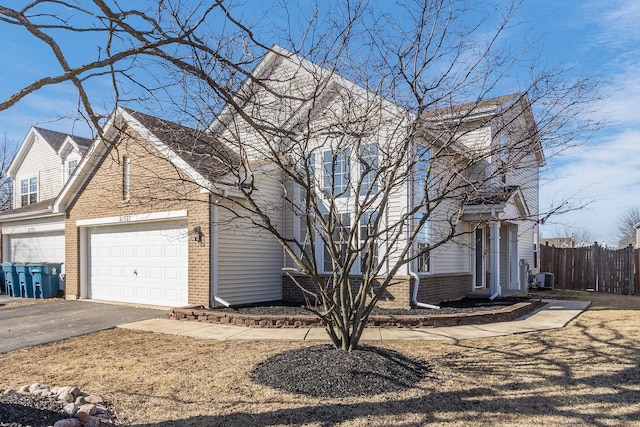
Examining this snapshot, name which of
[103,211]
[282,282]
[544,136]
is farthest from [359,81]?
[103,211]

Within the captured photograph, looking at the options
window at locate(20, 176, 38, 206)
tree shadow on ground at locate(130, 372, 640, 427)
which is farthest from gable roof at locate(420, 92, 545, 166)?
window at locate(20, 176, 38, 206)

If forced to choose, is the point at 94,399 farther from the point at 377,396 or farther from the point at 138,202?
the point at 138,202

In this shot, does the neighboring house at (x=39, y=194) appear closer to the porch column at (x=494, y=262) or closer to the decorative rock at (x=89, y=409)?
the decorative rock at (x=89, y=409)

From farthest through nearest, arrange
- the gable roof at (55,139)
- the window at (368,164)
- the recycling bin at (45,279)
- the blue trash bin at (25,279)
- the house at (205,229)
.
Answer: the gable roof at (55,139) < the blue trash bin at (25,279) < the recycling bin at (45,279) < the house at (205,229) < the window at (368,164)

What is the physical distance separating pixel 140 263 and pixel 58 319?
2597mm

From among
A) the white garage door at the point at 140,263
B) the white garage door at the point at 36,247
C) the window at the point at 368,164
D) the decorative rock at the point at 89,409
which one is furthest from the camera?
the white garage door at the point at 36,247

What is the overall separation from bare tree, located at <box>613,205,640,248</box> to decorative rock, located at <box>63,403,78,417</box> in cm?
5700

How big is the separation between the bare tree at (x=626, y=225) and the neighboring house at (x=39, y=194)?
5288 cm

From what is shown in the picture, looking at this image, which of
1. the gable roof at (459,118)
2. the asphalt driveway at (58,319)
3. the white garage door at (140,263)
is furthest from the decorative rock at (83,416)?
the white garage door at (140,263)

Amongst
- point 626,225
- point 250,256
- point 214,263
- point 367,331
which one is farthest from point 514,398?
point 626,225

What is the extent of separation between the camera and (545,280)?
19547mm

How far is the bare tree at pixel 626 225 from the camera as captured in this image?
50.4m

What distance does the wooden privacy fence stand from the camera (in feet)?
58.9

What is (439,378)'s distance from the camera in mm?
5730
